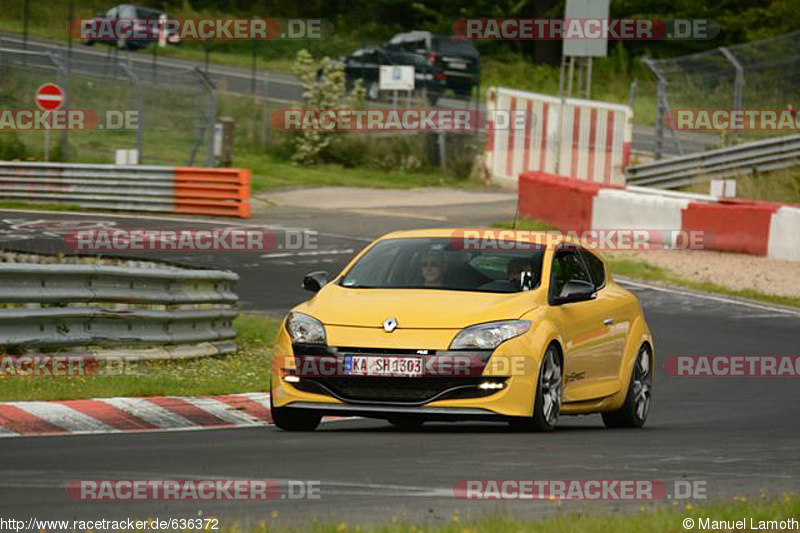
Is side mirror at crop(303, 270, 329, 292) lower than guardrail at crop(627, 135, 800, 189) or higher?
lower

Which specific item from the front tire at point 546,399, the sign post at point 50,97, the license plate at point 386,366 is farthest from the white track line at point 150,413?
the sign post at point 50,97

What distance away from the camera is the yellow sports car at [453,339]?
10602mm

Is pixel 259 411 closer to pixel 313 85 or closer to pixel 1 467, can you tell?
pixel 1 467

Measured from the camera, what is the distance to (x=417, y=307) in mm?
10891

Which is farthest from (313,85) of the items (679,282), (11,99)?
(679,282)

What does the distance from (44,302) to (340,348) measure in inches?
128

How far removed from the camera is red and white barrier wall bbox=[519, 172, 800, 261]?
968 inches

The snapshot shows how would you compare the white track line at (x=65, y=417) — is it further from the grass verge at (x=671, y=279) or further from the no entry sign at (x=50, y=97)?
the no entry sign at (x=50, y=97)

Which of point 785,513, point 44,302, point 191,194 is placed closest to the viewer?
point 785,513

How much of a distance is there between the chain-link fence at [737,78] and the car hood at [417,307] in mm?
20738

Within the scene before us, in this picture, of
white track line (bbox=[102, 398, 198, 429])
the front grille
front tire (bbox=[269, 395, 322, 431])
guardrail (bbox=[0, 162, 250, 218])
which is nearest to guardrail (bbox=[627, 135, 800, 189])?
guardrail (bbox=[0, 162, 250, 218])

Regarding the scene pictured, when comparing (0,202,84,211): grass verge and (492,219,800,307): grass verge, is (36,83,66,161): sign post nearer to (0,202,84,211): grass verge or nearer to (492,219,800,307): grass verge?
(0,202,84,211): grass verge

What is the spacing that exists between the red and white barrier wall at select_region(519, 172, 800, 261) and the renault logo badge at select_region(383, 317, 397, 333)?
574 inches

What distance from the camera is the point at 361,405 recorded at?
1066cm
